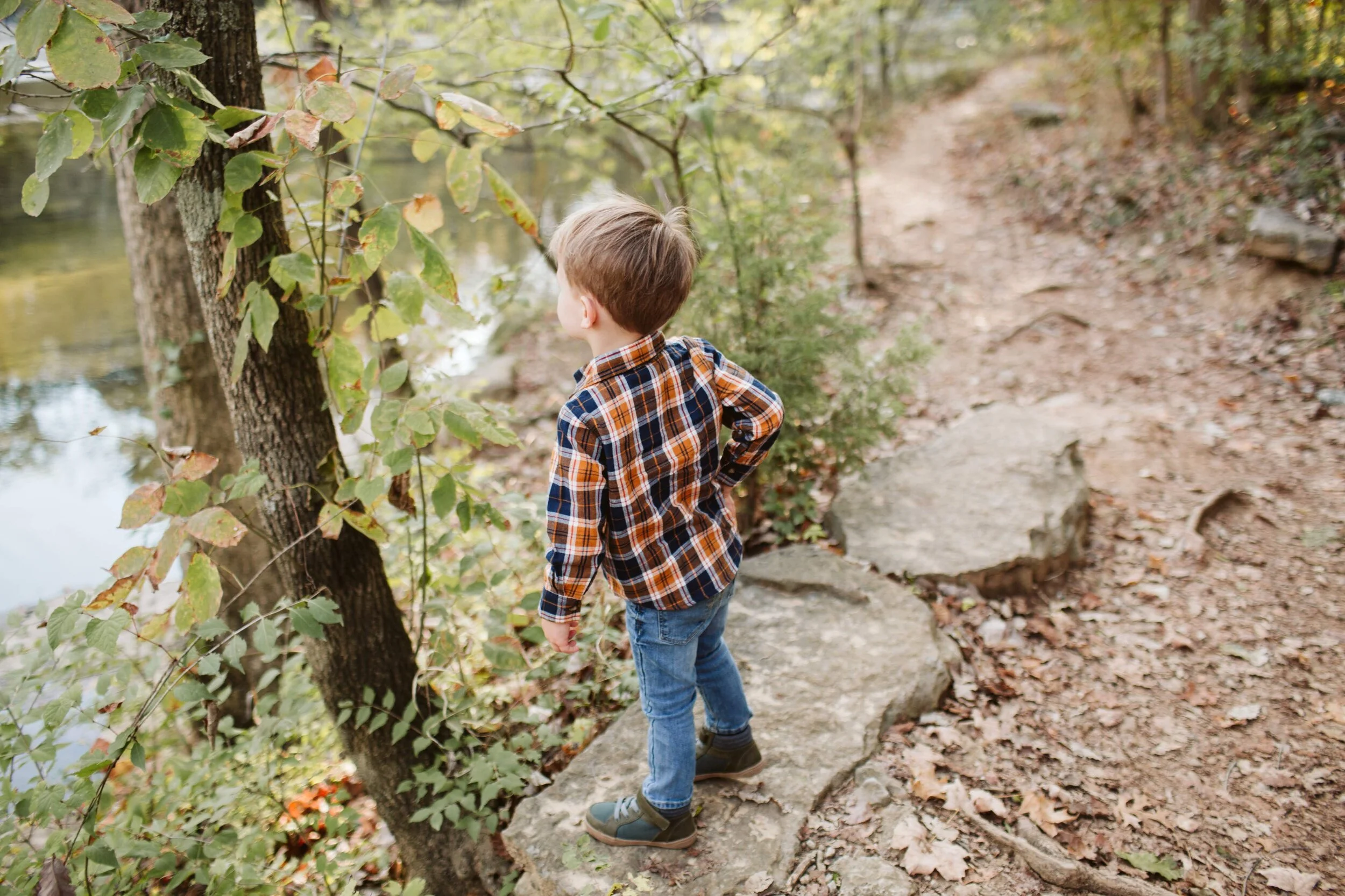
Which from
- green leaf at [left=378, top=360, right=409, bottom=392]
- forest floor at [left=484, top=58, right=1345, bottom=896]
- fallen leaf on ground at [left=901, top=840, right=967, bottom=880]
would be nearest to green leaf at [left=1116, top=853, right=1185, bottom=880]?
forest floor at [left=484, top=58, right=1345, bottom=896]

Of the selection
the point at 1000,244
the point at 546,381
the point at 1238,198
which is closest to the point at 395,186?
the point at 546,381

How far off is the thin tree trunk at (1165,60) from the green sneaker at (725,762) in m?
7.71

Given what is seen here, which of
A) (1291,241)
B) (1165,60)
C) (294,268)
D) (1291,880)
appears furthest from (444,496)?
(1165,60)

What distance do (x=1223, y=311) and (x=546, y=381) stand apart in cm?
586

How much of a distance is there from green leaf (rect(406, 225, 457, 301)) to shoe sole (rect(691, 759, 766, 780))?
1584 mm

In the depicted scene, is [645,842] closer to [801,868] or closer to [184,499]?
[801,868]

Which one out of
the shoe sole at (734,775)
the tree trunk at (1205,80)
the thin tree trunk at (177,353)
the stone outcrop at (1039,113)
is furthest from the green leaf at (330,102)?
the stone outcrop at (1039,113)

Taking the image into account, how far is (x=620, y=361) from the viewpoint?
5.67ft

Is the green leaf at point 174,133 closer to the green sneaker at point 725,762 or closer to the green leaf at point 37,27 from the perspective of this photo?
the green leaf at point 37,27

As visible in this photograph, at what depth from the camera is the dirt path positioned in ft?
7.36

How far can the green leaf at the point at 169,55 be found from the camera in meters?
1.40

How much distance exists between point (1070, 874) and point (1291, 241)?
5.30 metres

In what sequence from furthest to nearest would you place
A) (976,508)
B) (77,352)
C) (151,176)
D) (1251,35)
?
1. (77,352)
2. (1251,35)
3. (976,508)
4. (151,176)

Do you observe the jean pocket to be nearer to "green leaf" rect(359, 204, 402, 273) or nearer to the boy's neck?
the boy's neck
